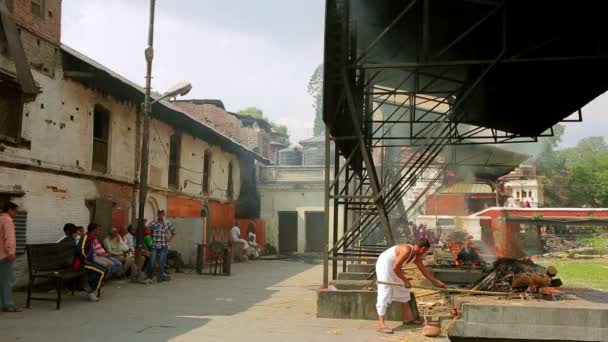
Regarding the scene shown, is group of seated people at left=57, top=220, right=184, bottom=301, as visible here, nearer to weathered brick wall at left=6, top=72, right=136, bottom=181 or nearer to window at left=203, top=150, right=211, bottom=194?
weathered brick wall at left=6, top=72, right=136, bottom=181

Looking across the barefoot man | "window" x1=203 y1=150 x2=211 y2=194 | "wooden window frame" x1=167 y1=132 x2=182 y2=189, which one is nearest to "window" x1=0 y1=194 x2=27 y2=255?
the barefoot man

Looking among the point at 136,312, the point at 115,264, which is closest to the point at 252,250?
the point at 115,264

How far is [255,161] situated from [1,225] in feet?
81.3

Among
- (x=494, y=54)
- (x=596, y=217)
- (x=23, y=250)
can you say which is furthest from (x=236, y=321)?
(x=596, y=217)

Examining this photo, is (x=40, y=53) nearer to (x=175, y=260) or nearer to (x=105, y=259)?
(x=105, y=259)

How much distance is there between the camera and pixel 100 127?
15.4 m

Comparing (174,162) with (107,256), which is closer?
(107,256)

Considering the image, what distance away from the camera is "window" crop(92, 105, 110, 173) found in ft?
49.1

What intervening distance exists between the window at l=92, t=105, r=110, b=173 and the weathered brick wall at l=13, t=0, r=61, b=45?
273cm

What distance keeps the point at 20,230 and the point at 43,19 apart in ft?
16.5

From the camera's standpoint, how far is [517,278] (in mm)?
8141

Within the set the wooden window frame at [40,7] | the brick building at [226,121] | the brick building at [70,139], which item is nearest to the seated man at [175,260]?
the brick building at [70,139]

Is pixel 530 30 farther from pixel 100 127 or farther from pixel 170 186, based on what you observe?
pixel 170 186

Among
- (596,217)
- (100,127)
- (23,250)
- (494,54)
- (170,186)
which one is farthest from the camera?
(596,217)
